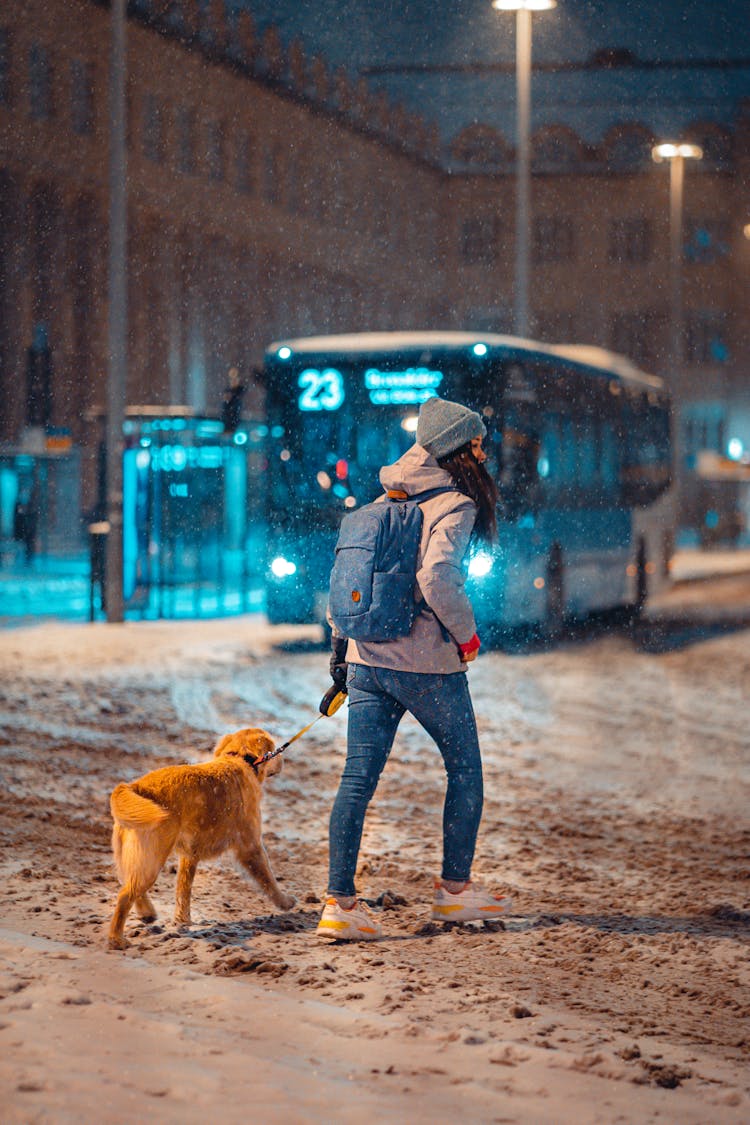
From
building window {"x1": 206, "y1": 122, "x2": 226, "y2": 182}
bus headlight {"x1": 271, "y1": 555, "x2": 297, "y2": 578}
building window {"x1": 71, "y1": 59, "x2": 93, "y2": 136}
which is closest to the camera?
bus headlight {"x1": 271, "y1": 555, "x2": 297, "y2": 578}

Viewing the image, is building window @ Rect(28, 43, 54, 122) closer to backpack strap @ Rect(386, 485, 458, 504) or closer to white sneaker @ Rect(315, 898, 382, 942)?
backpack strap @ Rect(386, 485, 458, 504)

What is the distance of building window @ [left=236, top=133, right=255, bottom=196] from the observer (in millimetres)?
58812

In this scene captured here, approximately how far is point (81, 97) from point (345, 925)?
149 ft

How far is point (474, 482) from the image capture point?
6246 millimetres

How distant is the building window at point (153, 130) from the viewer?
2067 inches

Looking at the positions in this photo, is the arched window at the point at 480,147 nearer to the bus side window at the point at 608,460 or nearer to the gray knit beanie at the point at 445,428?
the bus side window at the point at 608,460

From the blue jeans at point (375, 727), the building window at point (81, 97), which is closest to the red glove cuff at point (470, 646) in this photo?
the blue jeans at point (375, 727)

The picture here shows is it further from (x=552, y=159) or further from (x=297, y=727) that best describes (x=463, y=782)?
(x=552, y=159)

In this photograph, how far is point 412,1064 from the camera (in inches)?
175

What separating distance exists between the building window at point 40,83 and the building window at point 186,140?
7454 mm

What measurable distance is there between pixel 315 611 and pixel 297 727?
21.2ft

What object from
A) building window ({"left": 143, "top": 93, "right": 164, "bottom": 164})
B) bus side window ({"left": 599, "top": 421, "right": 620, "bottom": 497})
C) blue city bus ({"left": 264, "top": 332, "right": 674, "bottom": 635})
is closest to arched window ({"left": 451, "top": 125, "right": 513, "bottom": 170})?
building window ({"left": 143, "top": 93, "right": 164, "bottom": 164})

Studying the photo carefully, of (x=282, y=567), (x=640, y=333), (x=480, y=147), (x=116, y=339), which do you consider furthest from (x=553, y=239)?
(x=282, y=567)

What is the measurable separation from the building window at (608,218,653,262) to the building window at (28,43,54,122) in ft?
113
